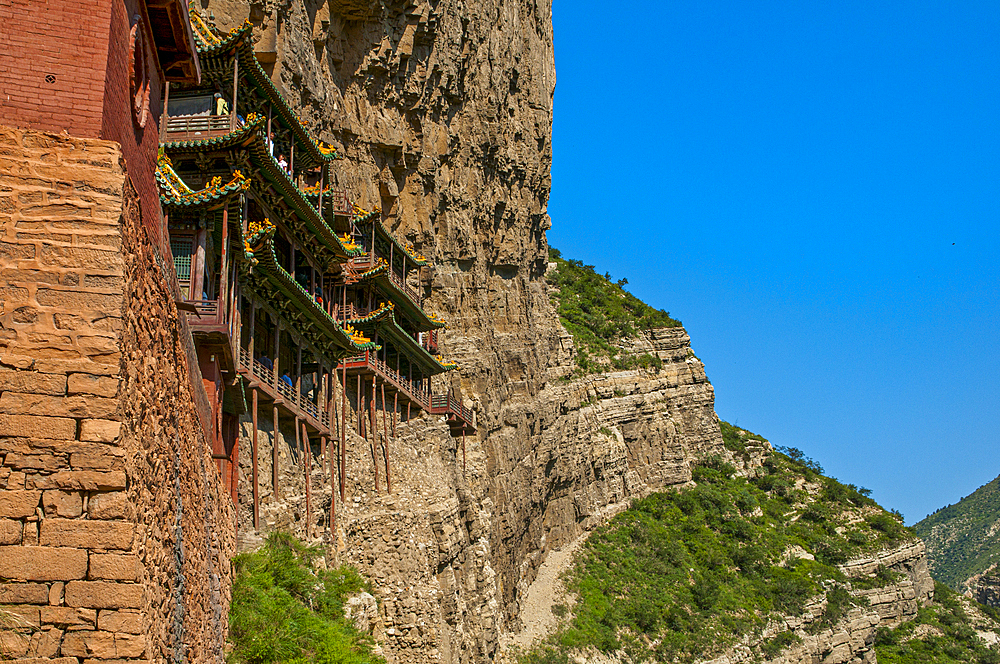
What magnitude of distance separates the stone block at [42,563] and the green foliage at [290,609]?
26.4 feet

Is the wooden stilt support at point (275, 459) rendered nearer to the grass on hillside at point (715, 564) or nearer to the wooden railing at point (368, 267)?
the wooden railing at point (368, 267)

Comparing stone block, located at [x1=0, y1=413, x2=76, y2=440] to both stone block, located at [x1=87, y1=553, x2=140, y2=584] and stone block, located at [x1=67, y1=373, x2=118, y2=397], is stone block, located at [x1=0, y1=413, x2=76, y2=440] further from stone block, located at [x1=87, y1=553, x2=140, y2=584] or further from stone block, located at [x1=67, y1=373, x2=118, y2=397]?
stone block, located at [x1=87, y1=553, x2=140, y2=584]

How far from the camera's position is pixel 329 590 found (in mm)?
23609

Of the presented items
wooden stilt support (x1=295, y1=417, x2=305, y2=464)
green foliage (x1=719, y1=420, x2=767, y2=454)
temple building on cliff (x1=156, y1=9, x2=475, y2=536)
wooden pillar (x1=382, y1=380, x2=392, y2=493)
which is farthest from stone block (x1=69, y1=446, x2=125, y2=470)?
green foliage (x1=719, y1=420, x2=767, y2=454)

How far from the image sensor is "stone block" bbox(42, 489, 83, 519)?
8.31 meters

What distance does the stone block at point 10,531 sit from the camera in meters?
8.18

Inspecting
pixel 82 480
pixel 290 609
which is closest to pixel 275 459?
pixel 290 609

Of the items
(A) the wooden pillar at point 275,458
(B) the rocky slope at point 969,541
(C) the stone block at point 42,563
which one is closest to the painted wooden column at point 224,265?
(A) the wooden pillar at point 275,458

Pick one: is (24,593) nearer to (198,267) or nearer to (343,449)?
(198,267)

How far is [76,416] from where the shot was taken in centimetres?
850

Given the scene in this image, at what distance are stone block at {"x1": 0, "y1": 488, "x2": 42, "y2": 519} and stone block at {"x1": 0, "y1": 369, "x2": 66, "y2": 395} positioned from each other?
60cm

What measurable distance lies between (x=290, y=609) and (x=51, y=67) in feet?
44.2

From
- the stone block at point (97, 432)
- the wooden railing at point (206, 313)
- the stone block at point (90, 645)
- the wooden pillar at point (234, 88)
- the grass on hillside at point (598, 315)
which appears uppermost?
the grass on hillside at point (598, 315)

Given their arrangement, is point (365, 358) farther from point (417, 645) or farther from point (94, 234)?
point (94, 234)
